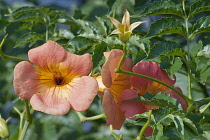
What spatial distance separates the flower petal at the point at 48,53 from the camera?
1.42 meters

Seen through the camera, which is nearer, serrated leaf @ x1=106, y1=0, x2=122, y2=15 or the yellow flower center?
the yellow flower center

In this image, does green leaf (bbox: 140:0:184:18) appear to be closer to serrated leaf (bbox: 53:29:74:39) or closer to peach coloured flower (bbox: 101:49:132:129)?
peach coloured flower (bbox: 101:49:132:129)

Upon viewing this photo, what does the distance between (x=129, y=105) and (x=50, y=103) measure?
28 cm

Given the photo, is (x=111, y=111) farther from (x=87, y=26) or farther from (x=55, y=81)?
(x=87, y=26)

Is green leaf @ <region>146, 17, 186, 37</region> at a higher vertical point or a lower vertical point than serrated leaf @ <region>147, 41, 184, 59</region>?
higher

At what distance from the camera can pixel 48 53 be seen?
1.43 m

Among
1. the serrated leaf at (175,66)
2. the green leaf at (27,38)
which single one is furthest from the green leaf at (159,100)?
the green leaf at (27,38)

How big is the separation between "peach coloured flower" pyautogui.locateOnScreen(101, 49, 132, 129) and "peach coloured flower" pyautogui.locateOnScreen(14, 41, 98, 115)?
0.05m

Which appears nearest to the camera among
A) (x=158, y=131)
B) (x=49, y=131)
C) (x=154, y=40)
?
(x=158, y=131)

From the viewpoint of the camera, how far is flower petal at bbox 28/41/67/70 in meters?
1.42

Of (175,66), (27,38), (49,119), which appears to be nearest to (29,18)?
(27,38)

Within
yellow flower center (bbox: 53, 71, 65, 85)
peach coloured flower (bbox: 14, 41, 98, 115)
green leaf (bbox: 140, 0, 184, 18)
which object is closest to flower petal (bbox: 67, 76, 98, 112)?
peach coloured flower (bbox: 14, 41, 98, 115)

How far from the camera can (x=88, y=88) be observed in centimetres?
135

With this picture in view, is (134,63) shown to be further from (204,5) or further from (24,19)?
(24,19)
